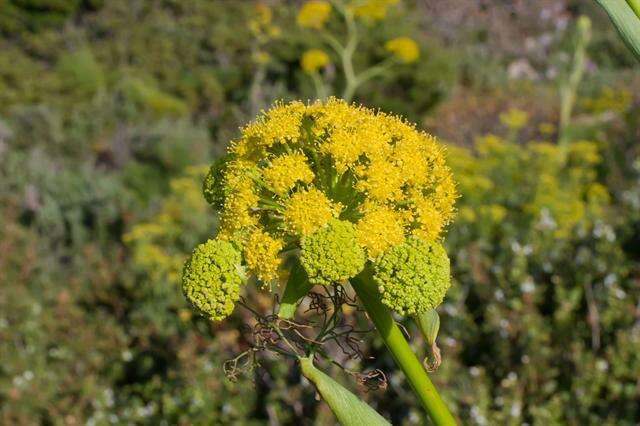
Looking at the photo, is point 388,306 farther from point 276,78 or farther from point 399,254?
point 276,78

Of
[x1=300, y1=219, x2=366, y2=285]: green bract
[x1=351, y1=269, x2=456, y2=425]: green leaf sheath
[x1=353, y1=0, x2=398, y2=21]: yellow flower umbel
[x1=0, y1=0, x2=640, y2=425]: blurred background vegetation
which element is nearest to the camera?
[x1=300, y1=219, x2=366, y2=285]: green bract

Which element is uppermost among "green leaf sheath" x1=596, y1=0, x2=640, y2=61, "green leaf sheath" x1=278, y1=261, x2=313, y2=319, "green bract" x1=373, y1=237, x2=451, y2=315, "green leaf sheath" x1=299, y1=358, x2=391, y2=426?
"green leaf sheath" x1=596, y1=0, x2=640, y2=61

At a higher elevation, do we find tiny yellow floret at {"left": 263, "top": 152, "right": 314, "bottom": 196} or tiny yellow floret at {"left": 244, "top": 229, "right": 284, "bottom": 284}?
tiny yellow floret at {"left": 263, "top": 152, "right": 314, "bottom": 196}

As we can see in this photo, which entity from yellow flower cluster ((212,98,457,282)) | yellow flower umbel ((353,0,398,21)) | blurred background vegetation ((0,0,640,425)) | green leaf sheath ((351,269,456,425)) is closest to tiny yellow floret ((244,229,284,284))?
yellow flower cluster ((212,98,457,282))

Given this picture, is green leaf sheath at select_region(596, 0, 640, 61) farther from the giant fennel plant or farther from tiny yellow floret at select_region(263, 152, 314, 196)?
tiny yellow floret at select_region(263, 152, 314, 196)

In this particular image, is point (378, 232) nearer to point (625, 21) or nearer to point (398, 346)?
point (398, 346)

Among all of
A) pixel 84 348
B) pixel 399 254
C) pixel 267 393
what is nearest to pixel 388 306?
pixel 399 254

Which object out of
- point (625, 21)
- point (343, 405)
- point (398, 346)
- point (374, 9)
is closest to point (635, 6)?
point (625, 21)
